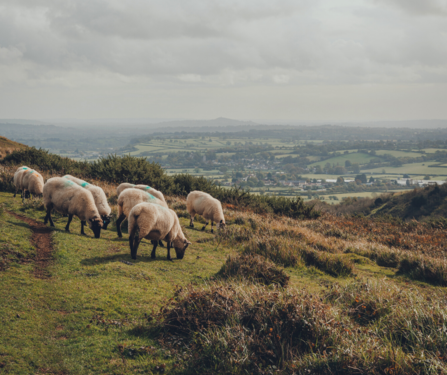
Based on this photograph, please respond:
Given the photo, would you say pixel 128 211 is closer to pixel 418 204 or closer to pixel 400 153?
Result: pixel 418 204

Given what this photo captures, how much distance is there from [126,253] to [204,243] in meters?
4.02

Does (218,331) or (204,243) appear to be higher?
(218,331)

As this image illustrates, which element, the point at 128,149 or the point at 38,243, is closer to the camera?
the point at 38,243

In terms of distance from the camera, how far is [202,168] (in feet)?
481

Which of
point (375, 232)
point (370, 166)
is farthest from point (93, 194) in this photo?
point (370, 166)

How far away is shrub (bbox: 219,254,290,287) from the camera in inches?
345

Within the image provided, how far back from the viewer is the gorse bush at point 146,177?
85.6ft

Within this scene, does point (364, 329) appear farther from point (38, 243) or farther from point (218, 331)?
point (38, 243)

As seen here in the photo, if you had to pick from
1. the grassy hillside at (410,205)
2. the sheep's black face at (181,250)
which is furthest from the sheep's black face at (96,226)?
the grassy hillside at (410,205)

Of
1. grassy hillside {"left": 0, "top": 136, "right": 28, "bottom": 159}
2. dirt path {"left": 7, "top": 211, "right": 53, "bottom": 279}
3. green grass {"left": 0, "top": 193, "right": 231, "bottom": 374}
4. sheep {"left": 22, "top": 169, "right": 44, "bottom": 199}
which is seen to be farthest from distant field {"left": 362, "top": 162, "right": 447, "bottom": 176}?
dirt path {"left": 7, "top": 211, "right": 53, "bottom": 279}

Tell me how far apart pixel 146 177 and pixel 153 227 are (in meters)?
17.0

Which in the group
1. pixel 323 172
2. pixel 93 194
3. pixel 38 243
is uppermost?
pixel 93 194

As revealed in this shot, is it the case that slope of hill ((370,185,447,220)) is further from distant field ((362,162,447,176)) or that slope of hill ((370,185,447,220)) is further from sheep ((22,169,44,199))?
distant field ((362,162,447,176))

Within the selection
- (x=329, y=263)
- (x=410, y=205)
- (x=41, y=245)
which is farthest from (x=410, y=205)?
(x=41, y=245)
